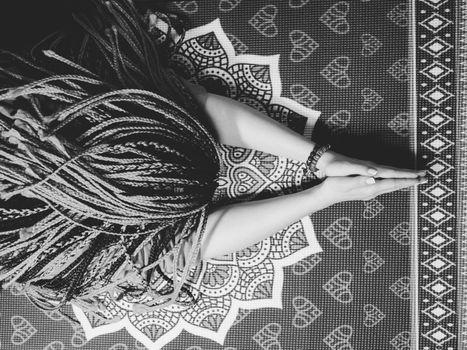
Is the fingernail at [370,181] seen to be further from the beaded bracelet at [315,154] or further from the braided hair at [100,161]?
the braided hair at [100,161]

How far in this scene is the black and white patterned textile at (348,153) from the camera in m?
1.11

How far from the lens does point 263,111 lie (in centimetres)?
114

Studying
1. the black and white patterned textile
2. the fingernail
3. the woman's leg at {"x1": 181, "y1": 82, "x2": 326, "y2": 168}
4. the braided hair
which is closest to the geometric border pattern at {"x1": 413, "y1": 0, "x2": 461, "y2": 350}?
the black and white patterned textile

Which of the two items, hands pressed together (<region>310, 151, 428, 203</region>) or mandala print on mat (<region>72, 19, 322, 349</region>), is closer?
hands pressed together (<region>310, 151, 428, 203</region>)

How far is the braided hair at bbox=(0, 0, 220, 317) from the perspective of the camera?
84cm

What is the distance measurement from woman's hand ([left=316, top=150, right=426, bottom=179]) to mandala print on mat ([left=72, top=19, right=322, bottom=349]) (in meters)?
0.09

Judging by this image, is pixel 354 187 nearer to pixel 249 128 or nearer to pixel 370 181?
pixel 370 181

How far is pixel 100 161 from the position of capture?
89 cm

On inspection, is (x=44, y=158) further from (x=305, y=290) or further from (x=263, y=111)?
(x=305, y=290)

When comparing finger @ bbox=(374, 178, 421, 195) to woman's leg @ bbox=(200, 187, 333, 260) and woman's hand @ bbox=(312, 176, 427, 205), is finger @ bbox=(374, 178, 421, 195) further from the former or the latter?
woman's leg @ bbox=(200, 187, 333, 260)

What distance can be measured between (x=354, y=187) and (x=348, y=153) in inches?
4.6

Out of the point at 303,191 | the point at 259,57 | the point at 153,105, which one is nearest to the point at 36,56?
the point at 153,105

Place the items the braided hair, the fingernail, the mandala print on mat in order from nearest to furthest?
1. the braided hair
2. the fingernail
3. the mandala print on mat

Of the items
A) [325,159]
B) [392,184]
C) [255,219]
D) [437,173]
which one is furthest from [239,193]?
[437,173]
